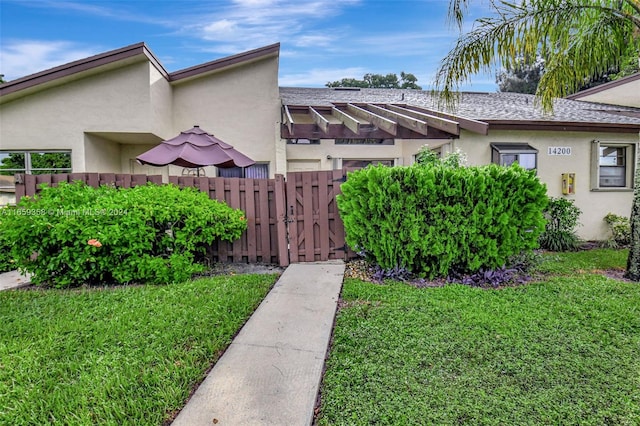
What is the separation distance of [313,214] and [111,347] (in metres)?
3.82

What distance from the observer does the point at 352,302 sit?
13.9 feet

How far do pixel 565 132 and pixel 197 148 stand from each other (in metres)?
9.14

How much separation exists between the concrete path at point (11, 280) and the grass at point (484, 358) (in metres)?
5.02

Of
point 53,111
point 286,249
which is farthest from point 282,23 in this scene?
point 286,249

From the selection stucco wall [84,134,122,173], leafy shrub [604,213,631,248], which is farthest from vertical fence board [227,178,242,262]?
leafy shrub [604,213,631,248]

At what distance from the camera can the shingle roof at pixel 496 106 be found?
8.80 m

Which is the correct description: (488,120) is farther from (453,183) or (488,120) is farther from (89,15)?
(89,15)

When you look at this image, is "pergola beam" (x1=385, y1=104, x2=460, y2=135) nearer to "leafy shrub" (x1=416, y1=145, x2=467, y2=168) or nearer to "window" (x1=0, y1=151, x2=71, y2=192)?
"leafy shrub" (x1=416, y1=145, x2=467, y2=168)

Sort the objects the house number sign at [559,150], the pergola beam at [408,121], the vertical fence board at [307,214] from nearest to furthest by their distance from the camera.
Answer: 1. the vertical fence board at [307,214]
2. the pergola beam at [408,121]
3. the house number sign at [559,150]

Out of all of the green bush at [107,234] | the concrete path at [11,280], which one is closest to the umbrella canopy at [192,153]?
the green bush at [107,234]

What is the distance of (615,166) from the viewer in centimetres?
919

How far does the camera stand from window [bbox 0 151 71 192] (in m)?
8.80

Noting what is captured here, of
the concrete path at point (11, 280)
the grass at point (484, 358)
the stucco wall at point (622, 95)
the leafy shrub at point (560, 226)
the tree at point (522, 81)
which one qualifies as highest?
the tree at point (522, 81)

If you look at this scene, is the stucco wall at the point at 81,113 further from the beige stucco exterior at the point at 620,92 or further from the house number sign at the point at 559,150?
the beige stucco exterior at the point at 620,92
